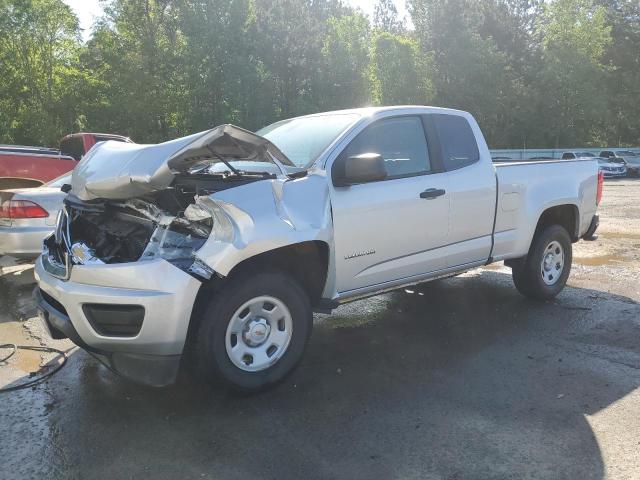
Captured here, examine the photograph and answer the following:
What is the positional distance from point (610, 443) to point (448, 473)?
103 centimetres

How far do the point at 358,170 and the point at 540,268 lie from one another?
116 inches

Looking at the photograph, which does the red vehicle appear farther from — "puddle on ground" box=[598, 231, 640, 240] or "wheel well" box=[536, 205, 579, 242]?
"puddle on ground" box=[598, 231, 640, 240]

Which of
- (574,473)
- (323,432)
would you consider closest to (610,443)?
(574,473)

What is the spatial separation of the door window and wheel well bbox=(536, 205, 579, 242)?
6.44ft

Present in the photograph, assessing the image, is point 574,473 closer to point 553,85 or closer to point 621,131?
point 553,85

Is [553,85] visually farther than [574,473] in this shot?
Yes

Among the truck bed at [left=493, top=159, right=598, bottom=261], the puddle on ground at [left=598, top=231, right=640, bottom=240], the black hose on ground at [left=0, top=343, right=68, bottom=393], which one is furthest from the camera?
the puddle on ground at [left=598, top=231, right=640, bottom=240]

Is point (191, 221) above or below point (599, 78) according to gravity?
below

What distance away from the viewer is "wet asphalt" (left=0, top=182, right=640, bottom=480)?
3.00 metres

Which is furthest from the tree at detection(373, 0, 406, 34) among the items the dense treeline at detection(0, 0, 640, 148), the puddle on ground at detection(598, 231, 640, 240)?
the puddle on ground at detection(598, 231, 640, 240)

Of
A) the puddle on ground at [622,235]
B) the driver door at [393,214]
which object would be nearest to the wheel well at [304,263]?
the driver door at [393,214]

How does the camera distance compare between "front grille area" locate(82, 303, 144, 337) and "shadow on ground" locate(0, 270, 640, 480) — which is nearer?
"shadow on ground" locate(0, 270, 640, 480)

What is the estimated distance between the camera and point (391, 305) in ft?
20.0

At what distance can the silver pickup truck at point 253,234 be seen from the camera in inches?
135
